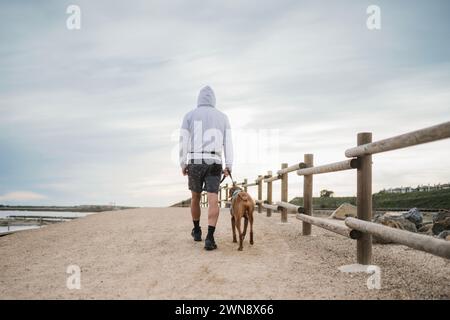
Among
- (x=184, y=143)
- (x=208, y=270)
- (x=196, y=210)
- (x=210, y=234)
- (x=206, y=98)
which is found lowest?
(x=208, y=270)

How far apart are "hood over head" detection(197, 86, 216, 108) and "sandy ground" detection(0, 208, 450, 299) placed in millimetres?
2051

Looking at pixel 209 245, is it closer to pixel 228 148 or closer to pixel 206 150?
pixel 206 150

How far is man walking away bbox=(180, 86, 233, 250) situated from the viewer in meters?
5.27

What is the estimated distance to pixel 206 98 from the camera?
557 centimetres

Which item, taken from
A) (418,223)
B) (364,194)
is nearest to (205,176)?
(364,194)

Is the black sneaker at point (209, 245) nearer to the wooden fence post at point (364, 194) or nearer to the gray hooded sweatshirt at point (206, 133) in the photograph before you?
the gray hooded sweatshirt at point (206, 133)

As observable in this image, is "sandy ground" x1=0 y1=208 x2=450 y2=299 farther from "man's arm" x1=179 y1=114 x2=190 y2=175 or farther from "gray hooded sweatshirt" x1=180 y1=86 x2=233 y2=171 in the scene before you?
"gray hooded sweatshirt" x1=180 y1=86 x2=233 y2=171

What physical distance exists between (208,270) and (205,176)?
1641 mm

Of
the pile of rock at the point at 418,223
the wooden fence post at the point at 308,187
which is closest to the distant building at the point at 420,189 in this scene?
the pile of rock at the point at 418,223

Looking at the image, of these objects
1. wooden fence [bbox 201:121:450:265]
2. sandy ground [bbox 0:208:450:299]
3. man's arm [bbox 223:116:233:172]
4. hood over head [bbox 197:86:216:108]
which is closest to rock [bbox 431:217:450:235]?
sandy ground [bbox 0:208:450:299]

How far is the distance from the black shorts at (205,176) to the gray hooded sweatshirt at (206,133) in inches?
4.4

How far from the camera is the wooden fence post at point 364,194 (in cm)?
417

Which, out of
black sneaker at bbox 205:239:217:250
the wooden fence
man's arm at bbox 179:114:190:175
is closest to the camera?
the wooden fence
